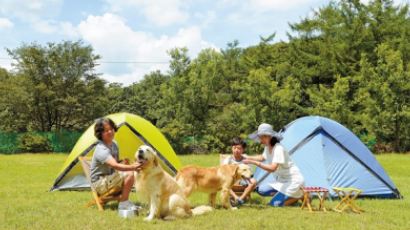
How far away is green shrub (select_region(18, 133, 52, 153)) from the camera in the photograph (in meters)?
26.5

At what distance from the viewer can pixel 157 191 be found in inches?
220

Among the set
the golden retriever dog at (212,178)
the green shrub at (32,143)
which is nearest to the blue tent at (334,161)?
the golden retriever dog at (212,178)

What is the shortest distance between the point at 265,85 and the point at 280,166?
20.4 meters

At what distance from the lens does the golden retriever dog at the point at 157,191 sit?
220 inches

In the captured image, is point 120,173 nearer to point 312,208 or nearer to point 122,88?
point 312,208

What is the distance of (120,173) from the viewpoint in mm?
6344

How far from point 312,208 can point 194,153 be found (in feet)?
65.3

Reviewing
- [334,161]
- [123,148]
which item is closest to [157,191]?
[123,148]

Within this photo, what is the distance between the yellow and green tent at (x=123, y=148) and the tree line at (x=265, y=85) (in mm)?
17642

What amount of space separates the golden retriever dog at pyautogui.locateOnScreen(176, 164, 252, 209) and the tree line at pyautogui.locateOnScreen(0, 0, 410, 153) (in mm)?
19895

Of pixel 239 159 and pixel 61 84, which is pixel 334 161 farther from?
pixel 61 84

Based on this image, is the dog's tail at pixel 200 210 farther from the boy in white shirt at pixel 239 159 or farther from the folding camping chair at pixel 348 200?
the folding camping chair at pixel 348 200

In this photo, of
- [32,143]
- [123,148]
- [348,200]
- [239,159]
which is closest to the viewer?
[348,200]

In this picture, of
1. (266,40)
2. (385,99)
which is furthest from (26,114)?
(385,99)
